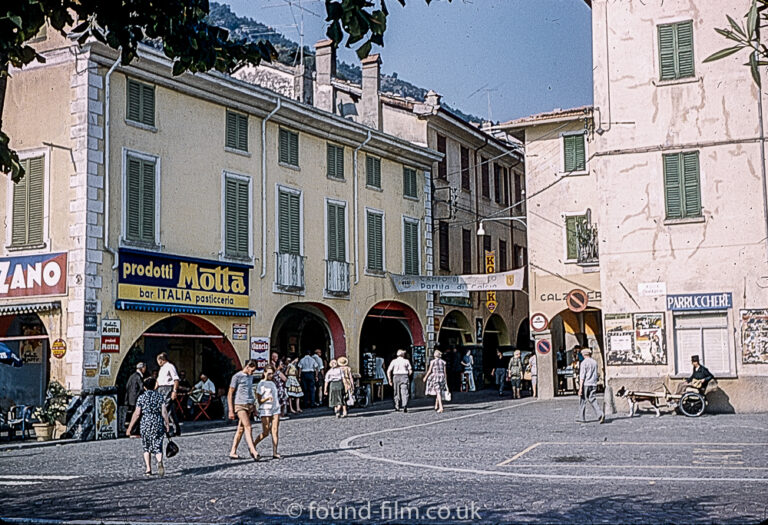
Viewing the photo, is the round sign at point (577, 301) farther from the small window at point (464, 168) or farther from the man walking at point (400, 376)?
the small window at point (464, 168)

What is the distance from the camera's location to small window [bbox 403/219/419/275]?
1299 inches

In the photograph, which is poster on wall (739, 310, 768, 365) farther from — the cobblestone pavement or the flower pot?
the flower pot

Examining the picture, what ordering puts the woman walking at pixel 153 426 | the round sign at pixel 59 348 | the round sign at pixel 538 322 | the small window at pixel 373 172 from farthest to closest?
the small window at pixel 373 172
the round sign at pixel 538 322
the round sign at pixel 59 348
the woman walking at pixel 153 426

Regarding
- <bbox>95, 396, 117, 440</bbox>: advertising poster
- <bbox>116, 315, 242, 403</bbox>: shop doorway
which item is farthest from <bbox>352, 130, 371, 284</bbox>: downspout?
<bbox>95, 396, 117, 440</bbox>: advertising poster

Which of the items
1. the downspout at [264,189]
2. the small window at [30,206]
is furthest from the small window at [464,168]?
the small window at [30,206]

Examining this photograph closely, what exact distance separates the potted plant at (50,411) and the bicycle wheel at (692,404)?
1322cm

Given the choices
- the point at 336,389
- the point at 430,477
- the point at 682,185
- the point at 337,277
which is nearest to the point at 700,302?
the point at 682,185

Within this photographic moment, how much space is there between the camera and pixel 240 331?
25484 mm

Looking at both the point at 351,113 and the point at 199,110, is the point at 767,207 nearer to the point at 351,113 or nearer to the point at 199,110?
the point at 199,110

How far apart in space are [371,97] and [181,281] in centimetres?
1426

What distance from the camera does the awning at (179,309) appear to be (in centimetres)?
2186

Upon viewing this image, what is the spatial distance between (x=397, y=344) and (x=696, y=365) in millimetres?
14205

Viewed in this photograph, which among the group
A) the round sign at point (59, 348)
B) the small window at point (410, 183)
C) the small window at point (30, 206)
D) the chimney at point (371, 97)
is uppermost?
the chimney at point (371, 97)

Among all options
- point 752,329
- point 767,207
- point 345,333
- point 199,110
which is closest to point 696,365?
point 752,329
